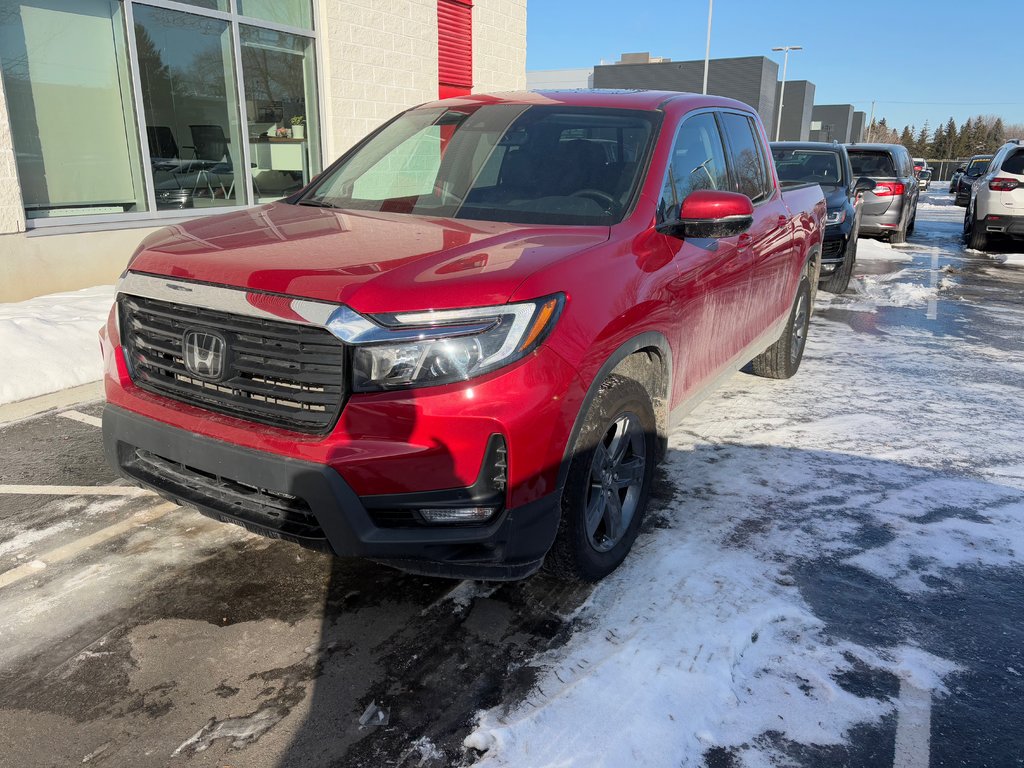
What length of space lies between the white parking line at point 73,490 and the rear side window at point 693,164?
2823 mm

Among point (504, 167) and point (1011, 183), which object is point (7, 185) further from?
point (1011, 183)

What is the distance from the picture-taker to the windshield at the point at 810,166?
1033cm

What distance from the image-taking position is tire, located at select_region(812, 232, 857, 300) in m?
9.95

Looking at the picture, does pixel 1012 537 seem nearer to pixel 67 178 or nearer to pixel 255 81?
pixel 67 178

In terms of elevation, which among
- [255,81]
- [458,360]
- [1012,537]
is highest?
[255,81]

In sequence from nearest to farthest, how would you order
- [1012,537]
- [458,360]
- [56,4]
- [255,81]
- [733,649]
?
[458,360] < [733,649] < [1012,537] < [56,4] < [255,81]

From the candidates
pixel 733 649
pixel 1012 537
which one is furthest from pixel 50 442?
pixel 1012 537

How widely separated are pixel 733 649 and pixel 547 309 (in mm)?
1328

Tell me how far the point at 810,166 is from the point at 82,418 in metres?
9.33

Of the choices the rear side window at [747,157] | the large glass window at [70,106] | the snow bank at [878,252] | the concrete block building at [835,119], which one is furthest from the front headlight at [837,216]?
the concrete block building at [835,119]

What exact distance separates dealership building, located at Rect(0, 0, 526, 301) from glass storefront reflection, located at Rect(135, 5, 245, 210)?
13 mm

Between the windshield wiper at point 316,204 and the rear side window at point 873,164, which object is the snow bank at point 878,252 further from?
the windshield wiper at point 316,204

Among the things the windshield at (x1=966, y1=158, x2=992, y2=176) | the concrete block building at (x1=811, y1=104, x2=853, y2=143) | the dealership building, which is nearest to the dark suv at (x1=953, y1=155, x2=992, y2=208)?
the windshield at (x1=966, y1=158, x2=992, y2=176)

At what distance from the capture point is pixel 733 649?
8.82ft
